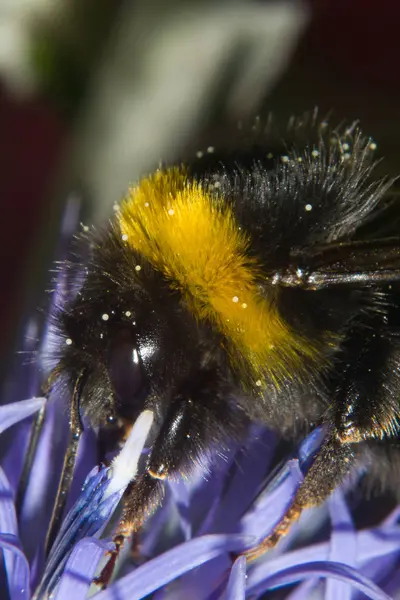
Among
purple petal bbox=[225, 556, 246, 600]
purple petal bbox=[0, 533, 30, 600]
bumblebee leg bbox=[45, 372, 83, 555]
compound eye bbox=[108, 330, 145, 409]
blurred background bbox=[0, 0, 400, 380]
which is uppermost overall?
blurred background bbox=[0, 0, 400, 380]

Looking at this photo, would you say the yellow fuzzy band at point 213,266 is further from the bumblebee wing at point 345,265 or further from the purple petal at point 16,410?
the purple petal at point 16,410

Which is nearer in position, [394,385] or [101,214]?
[394,385]

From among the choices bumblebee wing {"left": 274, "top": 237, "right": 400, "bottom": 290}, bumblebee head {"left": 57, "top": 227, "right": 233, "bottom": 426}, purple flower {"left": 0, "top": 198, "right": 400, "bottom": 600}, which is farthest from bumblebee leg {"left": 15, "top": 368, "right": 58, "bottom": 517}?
bumblebee wing {"left": 274, "top": 237, "right": 400, "bottom": 290}

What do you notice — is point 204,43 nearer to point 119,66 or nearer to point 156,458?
point 119,66

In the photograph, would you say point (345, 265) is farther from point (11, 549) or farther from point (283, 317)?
point (11, 549)

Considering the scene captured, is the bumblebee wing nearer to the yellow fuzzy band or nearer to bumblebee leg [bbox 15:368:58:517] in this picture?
the yellow fuzzy band

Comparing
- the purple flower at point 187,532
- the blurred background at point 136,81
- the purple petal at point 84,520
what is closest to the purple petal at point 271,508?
the purple flower at point 187,532

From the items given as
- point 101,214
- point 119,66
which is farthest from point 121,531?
point 119,66
